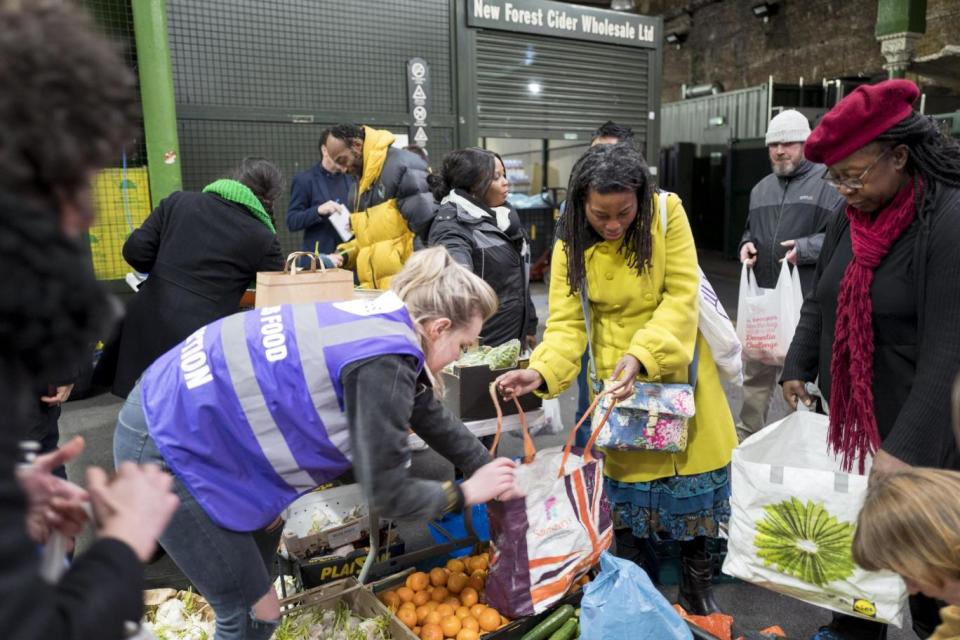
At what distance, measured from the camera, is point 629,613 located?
190cm

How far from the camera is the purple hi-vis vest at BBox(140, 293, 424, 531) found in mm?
1487

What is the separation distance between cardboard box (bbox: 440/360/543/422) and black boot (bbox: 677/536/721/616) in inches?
32.1

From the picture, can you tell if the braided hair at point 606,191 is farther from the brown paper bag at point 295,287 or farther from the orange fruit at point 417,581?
the orange fruit at point 417,581

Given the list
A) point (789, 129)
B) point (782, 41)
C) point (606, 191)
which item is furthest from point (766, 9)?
point (606, 191)

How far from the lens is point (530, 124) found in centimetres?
661

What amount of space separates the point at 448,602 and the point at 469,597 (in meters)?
0.07

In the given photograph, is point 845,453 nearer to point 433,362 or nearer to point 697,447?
point 697,447

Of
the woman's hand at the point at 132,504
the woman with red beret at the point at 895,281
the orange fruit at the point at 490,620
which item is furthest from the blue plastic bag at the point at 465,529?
the woman's hand at the point at 132,504

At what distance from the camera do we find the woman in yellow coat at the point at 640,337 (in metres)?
2.18

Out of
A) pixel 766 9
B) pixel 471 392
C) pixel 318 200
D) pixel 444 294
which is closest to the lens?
pixel 444 294

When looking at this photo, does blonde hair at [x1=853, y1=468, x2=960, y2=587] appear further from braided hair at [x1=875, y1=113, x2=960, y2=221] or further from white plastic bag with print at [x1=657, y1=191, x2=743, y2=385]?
white plastic bag with print at [x1=657, y1=191, x2=743, y2=385]

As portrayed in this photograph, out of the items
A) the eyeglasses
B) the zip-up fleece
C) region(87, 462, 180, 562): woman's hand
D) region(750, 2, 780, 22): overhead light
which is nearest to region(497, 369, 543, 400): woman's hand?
the eyeglasses

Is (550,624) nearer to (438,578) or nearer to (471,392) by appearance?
(438,578)

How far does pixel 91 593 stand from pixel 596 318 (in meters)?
1.87
